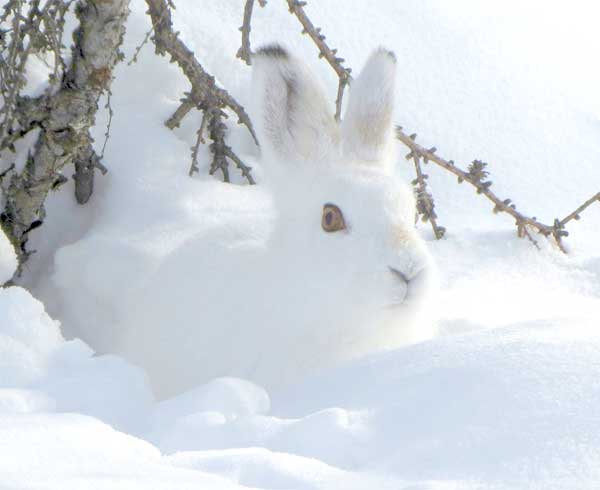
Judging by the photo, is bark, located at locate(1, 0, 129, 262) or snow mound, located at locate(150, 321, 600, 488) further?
bark, located at locate(1, 0, 129, 262)

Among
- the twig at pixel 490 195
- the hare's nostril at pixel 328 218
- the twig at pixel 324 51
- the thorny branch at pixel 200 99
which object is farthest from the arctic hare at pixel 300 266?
the thorny branch at pixel 200 99

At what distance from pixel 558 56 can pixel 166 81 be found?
96.0 inches

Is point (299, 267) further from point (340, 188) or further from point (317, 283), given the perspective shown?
point (340, 188)

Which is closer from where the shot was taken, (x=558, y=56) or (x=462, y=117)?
(x=462, y=117)

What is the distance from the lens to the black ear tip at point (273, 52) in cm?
339

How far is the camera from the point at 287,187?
3.48 m

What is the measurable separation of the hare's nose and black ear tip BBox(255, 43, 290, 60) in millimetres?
898

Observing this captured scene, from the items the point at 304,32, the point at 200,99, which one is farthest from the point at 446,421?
the point at 200,99

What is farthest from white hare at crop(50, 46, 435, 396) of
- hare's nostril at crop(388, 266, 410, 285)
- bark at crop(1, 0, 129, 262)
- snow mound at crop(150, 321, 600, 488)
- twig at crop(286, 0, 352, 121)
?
snow mound at crop(150, 321, 600, 488)

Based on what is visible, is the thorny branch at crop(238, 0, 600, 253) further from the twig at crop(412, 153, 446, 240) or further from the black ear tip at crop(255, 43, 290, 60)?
the black ear tip at crop(255, 43, 290, 60)

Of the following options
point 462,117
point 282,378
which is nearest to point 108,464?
point 282,378

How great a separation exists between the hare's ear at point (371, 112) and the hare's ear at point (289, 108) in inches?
2.5

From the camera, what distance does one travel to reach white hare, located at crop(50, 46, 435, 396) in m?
3.04

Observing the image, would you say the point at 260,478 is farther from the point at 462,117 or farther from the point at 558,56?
the point at 558,56
